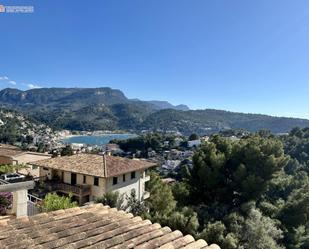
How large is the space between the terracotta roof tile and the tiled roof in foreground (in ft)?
68.5

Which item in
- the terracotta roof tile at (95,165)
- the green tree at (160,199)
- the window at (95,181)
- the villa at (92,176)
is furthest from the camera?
the green tree at (160,199)

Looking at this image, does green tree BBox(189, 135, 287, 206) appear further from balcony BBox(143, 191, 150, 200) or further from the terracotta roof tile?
the terracotta roof tile

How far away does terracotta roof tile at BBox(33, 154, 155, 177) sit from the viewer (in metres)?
27.0

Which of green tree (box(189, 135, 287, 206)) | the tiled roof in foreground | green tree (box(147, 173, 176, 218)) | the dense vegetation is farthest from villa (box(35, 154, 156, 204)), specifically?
the tiled roof in foreground

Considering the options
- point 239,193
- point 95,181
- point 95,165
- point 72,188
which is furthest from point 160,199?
point 72,188

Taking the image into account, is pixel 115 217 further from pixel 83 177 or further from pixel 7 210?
pixel 83 177

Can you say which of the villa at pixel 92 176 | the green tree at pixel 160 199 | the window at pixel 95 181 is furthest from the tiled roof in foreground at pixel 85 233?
the window at pixel 95 181

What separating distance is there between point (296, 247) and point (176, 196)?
10.3 metres

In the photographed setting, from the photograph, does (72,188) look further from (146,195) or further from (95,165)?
(146,195)

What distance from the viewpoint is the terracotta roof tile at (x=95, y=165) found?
88.7ft

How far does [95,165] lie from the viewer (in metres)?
28.3

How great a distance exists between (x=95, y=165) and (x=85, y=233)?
2424 centimetres

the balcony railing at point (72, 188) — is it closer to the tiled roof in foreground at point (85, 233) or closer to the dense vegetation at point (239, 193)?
the dense vegetation at point (239, 193)

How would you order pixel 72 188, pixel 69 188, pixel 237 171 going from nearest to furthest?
pixel 237 171 < pixel 72 188 < pixel 69 188
